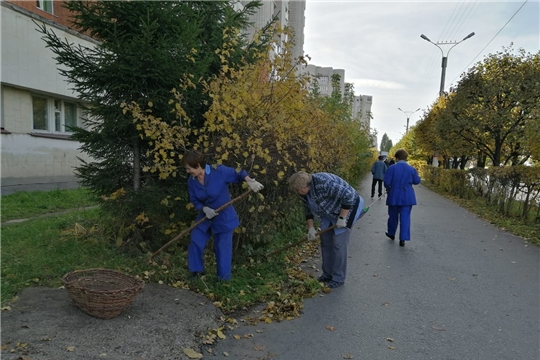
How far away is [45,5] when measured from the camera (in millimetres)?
12617

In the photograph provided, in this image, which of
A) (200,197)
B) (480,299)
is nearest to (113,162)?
(200,197)

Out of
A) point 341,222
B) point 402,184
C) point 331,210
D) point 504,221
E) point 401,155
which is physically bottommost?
point 504,221

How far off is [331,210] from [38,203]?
7504 mm

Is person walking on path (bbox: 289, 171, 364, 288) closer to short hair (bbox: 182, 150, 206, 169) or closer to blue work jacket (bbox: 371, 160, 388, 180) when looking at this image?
short hair (bbox: 182, 150, 206, 169)

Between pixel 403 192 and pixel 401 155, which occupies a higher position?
pixel 401 155

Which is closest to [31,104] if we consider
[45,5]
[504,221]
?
[45,5]

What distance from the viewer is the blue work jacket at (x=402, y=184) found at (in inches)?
290

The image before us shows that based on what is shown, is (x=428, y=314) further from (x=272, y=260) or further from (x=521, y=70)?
(x=521, y=70)

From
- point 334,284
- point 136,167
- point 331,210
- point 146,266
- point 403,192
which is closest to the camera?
point 146,266

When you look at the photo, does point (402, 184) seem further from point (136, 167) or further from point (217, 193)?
point (136, 167)

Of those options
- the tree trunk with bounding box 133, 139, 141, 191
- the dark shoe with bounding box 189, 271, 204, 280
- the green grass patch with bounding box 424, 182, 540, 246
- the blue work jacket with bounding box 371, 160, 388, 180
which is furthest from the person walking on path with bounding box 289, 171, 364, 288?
→ the blue work jacket with bounding box 371, 160, 388, 180

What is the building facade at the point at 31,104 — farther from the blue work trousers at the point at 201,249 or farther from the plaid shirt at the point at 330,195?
the plaid shirt at the point at 330,195

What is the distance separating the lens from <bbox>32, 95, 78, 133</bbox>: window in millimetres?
11898

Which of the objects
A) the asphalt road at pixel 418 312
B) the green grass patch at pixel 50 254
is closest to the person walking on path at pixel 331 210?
the asphalt road at pixel 418 312
